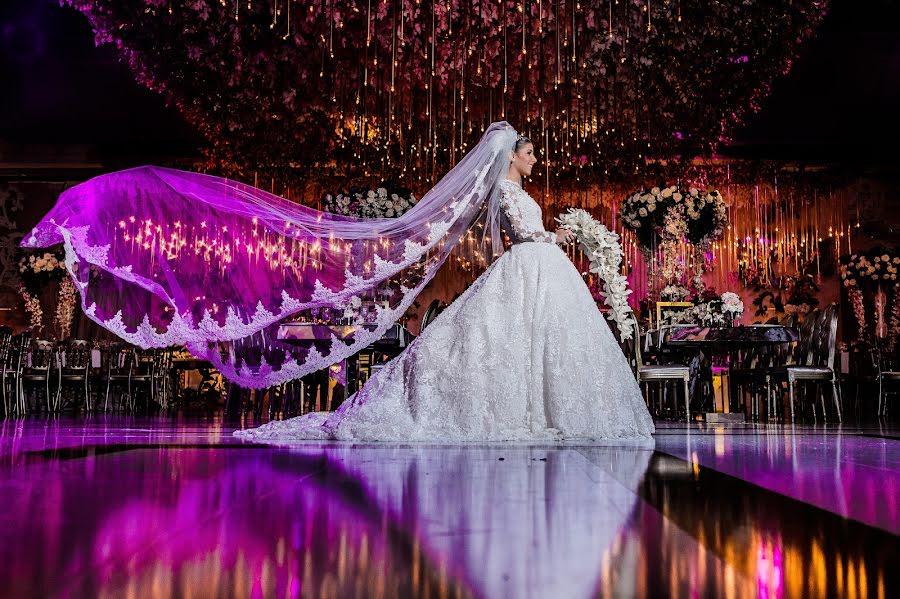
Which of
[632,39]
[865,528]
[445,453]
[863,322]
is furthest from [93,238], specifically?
[863,322]

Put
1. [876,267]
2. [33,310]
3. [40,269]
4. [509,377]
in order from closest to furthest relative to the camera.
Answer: [509,377], [876,267], [40,269], [33,310]

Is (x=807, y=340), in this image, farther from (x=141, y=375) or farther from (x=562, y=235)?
(x=141, y=375)

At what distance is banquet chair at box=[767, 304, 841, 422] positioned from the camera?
303 inches

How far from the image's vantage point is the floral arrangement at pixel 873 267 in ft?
38.9

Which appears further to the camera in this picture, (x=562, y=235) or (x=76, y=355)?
(x=76, y=355)

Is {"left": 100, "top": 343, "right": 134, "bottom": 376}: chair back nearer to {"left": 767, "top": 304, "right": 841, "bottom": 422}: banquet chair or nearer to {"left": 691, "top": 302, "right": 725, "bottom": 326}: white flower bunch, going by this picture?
{"left": 691, "top": 302, "right": 725, "bottom": 326}: white flower bunch

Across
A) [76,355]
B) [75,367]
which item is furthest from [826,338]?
[76,355]

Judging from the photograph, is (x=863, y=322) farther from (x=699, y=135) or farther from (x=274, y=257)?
(x=274, y=257)

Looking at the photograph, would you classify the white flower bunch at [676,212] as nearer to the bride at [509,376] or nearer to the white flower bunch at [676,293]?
the white flower bunch at [676,293]

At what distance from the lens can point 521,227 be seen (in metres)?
4.82

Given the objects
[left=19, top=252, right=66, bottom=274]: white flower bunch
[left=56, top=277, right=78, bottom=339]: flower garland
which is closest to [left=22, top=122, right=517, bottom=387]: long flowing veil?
[left=19, top=252, right=66, bottom=274]: white flower bunch

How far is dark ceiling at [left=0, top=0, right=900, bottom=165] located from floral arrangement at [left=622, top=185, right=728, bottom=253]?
8.56 ft

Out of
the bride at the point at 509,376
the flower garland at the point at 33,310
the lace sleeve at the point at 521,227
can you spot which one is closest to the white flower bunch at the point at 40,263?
the flower garland at the point at 33,310

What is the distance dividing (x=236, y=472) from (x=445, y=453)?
98 cm
